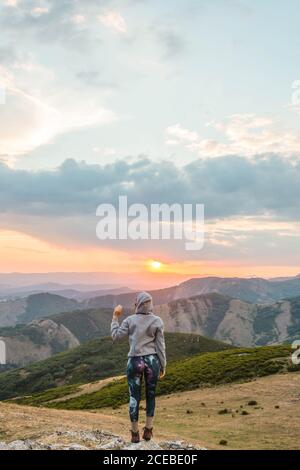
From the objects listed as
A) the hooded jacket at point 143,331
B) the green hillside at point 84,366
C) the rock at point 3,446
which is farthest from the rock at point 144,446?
the green hillside at point 84,366

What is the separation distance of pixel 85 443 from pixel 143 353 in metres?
3.60

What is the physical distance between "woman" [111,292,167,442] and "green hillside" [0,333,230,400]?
124049 millimetres

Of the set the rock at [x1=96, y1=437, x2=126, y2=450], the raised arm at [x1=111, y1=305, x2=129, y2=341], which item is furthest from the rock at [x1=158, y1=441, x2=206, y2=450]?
the raised arm at [x1=111, y1=305, x2=129, y2=341]

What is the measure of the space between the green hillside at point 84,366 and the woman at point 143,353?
407 feet

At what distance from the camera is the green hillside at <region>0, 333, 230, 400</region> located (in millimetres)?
144875

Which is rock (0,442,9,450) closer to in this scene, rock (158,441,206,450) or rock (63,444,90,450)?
rock (63,444,90,450)

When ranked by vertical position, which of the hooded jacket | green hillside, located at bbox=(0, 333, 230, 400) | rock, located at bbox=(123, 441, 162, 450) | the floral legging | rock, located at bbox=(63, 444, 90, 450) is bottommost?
green hillside, located at bbox=(0, 333, 230, 400)

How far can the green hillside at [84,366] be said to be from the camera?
14488cm

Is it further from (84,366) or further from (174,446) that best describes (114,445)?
(84,366)

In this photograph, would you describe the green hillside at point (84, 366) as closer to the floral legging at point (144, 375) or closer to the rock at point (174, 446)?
the rock at point (174, 446)

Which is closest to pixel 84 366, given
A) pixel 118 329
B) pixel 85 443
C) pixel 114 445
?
pixel 85 443

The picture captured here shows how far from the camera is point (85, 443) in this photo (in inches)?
547
